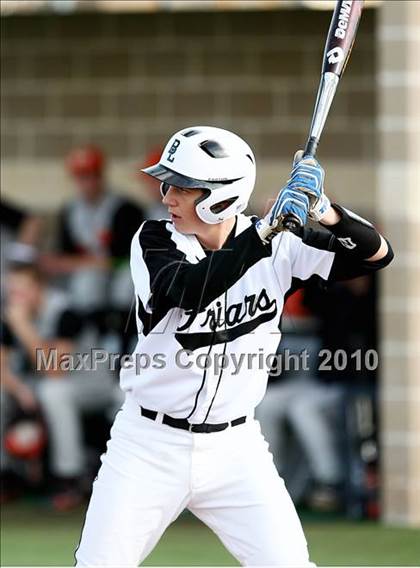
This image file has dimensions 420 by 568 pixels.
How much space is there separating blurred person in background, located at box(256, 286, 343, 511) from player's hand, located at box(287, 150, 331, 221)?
343 cm

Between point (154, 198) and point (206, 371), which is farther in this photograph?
point (154, 198)

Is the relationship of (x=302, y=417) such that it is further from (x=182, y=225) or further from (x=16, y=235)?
(x=182, y=225)

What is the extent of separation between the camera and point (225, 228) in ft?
12.7

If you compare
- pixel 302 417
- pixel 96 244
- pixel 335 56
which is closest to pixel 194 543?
pixel 302 417

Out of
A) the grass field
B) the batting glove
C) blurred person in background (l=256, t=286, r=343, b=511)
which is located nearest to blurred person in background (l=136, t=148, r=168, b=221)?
blurred person in background (l=256, t=286, r=343, b=511)

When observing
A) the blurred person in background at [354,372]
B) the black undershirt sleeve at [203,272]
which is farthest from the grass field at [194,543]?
the black undershirt sleeve at [203,272]

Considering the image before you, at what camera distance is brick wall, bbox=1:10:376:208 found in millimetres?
8180

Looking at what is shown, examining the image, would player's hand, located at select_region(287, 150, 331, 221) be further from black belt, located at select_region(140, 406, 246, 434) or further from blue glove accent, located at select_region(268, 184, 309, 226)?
black belt, located at select_region(140, 406, 246, 434)

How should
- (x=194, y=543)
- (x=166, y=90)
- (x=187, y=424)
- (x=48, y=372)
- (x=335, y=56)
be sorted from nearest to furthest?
(x=187, y=424)
(x=335, y=56)
(x=194, y=543)
(x=48, y=372)
(x=166, y=90)

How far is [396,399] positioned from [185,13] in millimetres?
3065

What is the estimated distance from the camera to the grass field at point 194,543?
5734 mm

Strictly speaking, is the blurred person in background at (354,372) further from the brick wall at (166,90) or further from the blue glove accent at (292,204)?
the blue glove accent at (292,204)

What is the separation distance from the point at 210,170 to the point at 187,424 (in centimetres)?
73

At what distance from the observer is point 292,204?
3.40 meters
